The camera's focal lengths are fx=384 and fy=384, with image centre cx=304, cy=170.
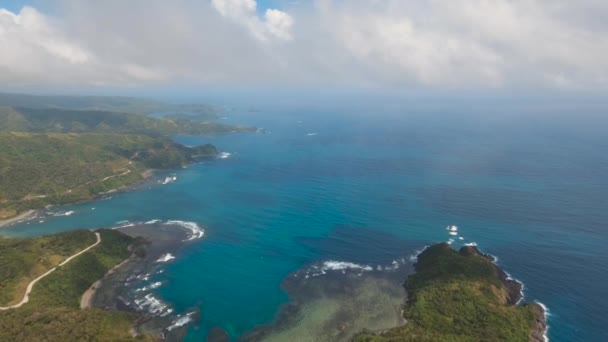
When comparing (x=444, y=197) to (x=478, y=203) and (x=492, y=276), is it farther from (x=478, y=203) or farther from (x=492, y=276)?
(x=492, y=276)

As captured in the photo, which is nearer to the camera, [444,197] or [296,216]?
[296,216]

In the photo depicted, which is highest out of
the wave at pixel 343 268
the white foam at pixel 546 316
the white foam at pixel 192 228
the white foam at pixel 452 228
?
the white foam at pixel 452 228

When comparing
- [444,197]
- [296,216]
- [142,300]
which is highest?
[444,197]

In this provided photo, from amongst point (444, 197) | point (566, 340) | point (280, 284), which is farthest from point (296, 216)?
point (566, 340)

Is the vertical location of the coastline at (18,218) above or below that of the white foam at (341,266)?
below

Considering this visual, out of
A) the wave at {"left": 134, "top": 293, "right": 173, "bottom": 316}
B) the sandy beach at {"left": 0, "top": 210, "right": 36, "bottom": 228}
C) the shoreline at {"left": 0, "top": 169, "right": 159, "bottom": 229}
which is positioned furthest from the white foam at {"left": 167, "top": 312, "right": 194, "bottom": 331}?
the sandy beach at {"left": 0, "top": 210, "right": 36, "bottom": 228}

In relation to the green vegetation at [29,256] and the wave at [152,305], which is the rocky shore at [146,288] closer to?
the wave at [152,305]

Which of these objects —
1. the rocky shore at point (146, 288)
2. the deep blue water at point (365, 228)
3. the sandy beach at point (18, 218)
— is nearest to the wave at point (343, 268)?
the deep blue water at point (365, 228)

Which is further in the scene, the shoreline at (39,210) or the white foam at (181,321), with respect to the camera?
the shoreline at (39,210)
